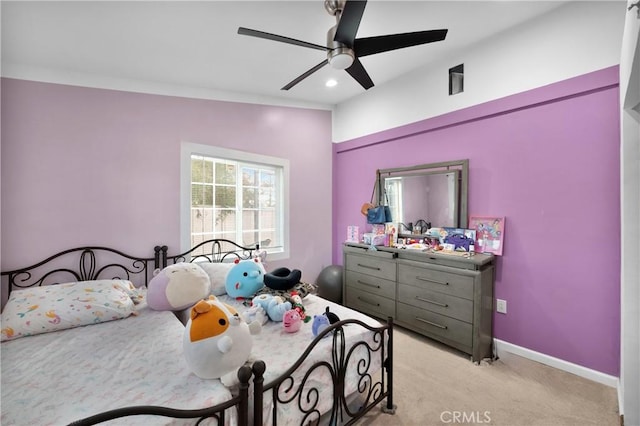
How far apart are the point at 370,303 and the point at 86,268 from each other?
8.95ft

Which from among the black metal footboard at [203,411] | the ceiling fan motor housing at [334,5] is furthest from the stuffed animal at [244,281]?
the ceiling fan motor housing at [334,5]

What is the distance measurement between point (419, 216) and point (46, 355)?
310 cm

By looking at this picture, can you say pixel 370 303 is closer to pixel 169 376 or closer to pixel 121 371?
pixel 169 376

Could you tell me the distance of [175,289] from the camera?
2.08m

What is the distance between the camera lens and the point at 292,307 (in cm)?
194

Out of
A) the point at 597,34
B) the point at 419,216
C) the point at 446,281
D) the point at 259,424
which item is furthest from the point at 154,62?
the point at 597,34

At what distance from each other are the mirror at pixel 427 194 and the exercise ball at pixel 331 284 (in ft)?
3.26

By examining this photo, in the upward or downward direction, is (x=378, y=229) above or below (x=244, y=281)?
above

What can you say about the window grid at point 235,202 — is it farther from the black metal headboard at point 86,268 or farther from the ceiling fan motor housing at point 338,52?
the ceiling fan motor housing at point 338,52

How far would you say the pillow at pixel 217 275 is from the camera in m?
2.41

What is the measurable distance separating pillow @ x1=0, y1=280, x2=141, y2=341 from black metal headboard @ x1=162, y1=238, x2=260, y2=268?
757mm

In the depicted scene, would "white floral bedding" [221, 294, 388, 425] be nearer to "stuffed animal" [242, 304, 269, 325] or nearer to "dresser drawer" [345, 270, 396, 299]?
"stuffed animal" [242, 304, 269, 325]

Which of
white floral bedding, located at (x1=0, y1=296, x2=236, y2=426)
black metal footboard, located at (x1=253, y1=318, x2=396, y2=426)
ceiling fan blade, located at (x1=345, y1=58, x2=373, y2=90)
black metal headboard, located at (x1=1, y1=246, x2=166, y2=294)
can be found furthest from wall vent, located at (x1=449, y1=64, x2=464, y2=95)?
black metal headboard, located at (x1=1, y1=246, x2=166, y2=294)

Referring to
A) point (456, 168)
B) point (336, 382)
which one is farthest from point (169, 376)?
point (456, 168)
